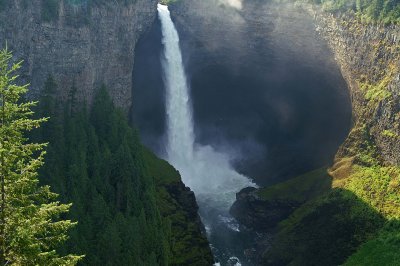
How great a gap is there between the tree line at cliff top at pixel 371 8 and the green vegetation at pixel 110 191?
37167 millimetres

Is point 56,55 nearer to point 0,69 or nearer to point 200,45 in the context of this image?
point 200,45

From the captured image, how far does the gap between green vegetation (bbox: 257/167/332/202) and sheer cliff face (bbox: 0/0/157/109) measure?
2894 centimetres

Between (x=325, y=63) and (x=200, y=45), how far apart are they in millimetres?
23761

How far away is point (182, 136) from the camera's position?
96375mm

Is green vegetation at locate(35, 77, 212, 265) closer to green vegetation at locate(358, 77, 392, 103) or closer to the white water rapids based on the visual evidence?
the white water rapids

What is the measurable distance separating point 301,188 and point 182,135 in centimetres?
2670

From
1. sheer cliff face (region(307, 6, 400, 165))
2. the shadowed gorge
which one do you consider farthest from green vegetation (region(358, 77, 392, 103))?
the shadowed gorge

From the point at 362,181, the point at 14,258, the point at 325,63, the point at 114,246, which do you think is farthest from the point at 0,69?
the point at 325,63

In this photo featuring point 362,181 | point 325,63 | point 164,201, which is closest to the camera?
point 362,181

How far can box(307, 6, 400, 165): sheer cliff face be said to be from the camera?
66.8 metres

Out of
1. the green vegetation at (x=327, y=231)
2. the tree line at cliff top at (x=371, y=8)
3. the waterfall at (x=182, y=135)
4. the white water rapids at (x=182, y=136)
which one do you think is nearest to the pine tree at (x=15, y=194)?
the green vegetation at (x=327, y=231)

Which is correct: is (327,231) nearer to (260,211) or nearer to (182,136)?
(260,211)

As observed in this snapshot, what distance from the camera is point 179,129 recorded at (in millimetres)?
95938

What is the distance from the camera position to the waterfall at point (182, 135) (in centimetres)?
9294
